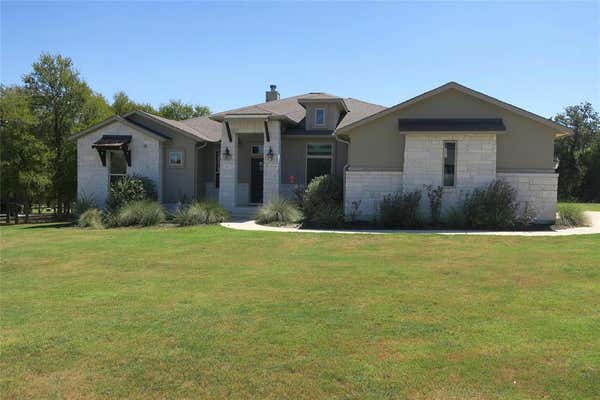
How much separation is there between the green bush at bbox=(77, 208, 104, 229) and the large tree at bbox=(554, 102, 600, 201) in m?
39.5

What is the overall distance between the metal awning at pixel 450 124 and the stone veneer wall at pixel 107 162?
426 inches

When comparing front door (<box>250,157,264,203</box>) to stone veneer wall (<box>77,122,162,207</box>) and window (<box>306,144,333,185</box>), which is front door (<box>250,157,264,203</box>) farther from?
stone veneer wall (<box>77,122,162,207</box>)

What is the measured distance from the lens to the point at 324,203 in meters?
17.3

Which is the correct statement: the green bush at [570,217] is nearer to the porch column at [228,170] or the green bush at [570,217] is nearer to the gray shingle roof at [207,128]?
the porch column at [228,170]

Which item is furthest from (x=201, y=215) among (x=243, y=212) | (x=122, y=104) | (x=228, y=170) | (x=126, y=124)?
(x=122, y=104)

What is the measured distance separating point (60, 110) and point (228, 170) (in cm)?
1498

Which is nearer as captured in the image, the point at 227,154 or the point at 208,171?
the point at 227,154

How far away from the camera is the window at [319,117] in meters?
21.7

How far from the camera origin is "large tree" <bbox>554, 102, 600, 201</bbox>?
43.8 meters

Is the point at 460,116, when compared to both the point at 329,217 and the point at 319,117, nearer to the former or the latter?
the point at 329,217

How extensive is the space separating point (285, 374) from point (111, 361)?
1717 millimetres

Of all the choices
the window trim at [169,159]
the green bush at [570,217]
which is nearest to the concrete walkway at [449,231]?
the green bush at [570,217]

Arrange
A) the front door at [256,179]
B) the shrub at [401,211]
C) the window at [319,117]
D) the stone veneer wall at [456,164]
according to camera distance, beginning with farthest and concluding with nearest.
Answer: the front door at [256,179] → the window at [319,117] → the stone veneer wall at [456,164] → the shrub at [401,211]

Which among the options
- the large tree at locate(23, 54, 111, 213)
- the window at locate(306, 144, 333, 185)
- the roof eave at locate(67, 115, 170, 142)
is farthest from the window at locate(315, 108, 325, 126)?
the large tree at locate(23, 54, 111, 213)
